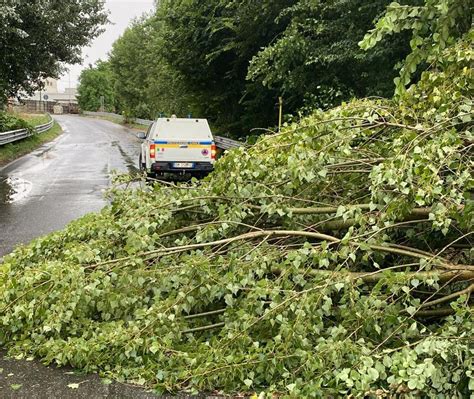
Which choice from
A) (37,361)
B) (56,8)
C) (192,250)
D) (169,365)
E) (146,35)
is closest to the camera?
(169,365)

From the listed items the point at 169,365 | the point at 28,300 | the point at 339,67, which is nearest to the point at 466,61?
the point at 169,365

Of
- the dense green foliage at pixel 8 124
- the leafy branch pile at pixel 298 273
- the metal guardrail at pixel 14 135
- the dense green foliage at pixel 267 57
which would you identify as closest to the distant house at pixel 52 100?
the dense green foliage at pixel 8 124

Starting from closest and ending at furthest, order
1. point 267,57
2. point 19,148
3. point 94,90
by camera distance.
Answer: point 267,57, point 19,148, point 94,90

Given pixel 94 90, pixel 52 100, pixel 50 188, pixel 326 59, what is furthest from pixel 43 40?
pixel 52 100

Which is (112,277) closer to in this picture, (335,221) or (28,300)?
(28,300)

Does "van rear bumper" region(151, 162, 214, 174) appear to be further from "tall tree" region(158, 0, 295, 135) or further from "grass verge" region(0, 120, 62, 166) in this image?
"grass verge" region(0, 120, 62, 166)

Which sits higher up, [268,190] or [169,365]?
[268,190]

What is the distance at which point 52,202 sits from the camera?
11883 millimetres

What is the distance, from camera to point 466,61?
171 inches

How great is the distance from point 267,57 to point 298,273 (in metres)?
10.2

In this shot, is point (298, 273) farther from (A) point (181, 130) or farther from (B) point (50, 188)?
(B) point (50, 188)

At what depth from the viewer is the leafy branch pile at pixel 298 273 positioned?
332 cm

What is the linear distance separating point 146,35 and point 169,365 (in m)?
51.7

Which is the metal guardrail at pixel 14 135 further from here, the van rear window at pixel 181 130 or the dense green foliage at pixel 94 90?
the dense green foliage at pixel 94 90
